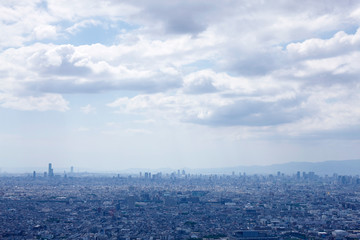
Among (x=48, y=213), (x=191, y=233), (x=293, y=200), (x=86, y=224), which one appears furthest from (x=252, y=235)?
(x=293, y=200)

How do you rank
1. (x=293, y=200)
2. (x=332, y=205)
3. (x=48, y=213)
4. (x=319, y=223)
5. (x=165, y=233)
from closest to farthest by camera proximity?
(x=165, y=233) → (x=319, y=223) → (x=48, y=213) → (x=332, y=205) → (x=293, y=200)

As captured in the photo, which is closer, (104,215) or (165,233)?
(165,233)

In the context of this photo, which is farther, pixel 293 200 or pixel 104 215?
pixel 293 200

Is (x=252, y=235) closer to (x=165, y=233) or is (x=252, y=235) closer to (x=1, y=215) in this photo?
(x=165, y=233)

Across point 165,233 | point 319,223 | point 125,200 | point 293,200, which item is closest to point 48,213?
point 125,200

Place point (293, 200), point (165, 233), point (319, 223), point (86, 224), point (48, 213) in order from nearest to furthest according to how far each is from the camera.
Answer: point (165, 233)
point (86, 224)
point (319, 223)
point (48, 213)
point (293, 200)

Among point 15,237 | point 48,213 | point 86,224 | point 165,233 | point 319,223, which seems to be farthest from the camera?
point 48,213

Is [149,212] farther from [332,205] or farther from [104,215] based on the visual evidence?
[332,205]

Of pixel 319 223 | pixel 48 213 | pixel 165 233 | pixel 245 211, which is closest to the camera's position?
pixel 165 233
